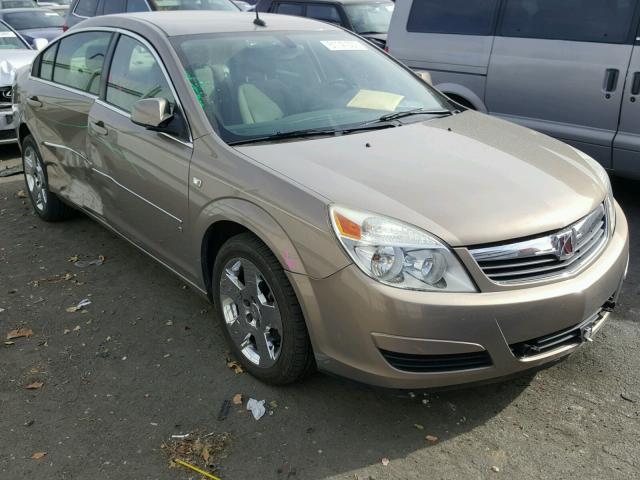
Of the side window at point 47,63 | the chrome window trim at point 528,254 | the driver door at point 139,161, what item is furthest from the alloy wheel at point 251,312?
the side window at point 47,63

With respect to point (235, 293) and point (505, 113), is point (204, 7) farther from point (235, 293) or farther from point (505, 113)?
point (235, 293)

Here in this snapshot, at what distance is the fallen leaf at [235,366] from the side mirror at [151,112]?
4.20 feet

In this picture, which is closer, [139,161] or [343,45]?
[139,161]

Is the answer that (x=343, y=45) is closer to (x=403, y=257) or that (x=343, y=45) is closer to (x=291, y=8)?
(x=403, y=257)

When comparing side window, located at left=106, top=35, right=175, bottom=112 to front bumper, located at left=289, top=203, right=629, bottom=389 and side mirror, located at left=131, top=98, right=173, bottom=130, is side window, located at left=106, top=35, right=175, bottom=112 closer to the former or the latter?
side mirror, located at left=131, top=98, right=173, bottom=130

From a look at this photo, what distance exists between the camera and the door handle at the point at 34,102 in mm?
5050

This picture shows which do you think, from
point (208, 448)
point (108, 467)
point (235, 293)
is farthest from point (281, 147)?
point (108, 467)

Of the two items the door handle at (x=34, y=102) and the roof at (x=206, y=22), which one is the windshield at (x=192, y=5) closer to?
the door handle at (x=34, y=102)

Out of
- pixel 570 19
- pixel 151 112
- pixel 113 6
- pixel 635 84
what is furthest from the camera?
pixel 113 6

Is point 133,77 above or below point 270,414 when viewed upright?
above

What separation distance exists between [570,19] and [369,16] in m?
4.73

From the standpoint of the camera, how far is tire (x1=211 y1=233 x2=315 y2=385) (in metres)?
2.86

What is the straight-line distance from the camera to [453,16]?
6277 mm

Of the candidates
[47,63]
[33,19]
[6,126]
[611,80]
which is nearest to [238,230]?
[47,63]
